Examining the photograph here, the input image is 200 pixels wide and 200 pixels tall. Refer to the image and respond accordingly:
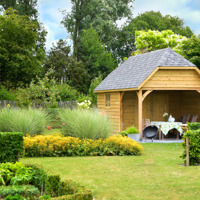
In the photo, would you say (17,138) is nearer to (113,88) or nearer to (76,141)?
(76,141)

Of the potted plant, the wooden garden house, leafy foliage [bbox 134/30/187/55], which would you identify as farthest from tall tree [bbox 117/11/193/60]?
the potted plant

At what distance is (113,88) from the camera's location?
19.0 meters

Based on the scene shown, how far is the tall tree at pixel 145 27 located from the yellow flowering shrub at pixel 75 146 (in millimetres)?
31845

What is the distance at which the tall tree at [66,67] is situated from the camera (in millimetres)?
36469

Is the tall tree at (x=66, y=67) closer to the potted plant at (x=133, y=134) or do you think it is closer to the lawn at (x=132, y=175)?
the potted plant at (x=133, y=134)

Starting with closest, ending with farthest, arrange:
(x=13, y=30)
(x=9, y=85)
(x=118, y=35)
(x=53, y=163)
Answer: (x=53, y=163) → (x=13, y=30) → (x=9, y=85) → (x=118, y=35)

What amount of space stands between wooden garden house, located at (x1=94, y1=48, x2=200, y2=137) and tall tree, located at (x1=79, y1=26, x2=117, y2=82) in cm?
1763

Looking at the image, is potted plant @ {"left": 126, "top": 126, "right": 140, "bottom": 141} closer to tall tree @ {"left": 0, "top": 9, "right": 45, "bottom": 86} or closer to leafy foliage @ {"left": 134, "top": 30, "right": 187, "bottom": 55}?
tall tree @ {"left": 0, "top": 9, "right": 45, "bottom": 86}

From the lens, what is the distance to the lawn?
6863 millimetres

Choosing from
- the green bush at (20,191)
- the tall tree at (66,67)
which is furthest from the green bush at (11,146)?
the tall tree at (66,67)

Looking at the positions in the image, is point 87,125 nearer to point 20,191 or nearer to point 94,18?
point 20,191

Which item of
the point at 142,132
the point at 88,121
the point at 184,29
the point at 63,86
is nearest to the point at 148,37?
the point at 184,29

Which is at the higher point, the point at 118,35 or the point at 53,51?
the point at 118,35

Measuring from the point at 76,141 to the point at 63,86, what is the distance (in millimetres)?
17352
